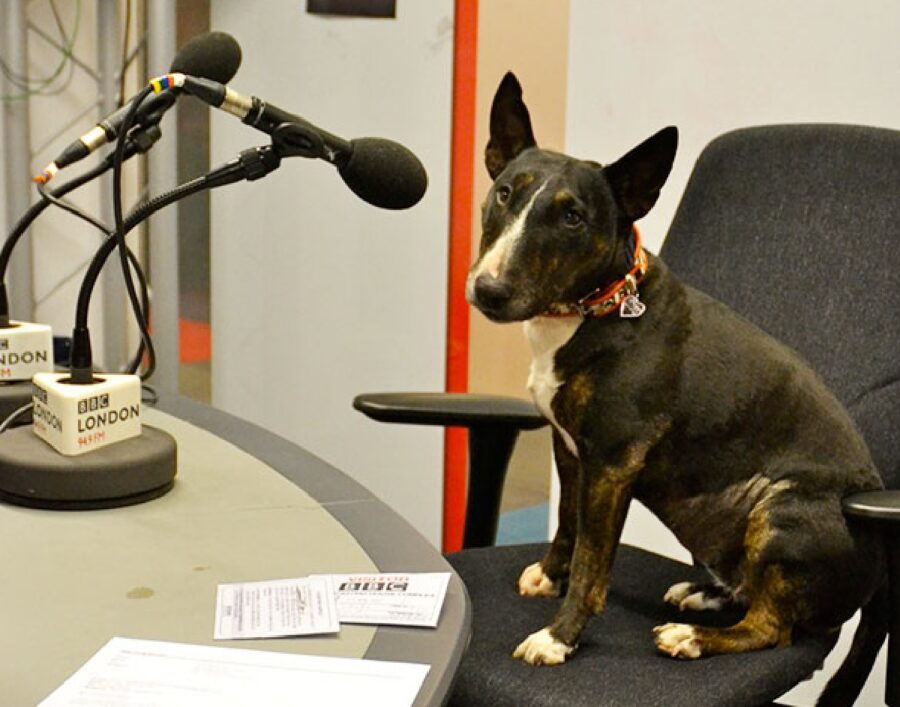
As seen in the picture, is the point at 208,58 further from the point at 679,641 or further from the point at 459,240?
the point at 459,240

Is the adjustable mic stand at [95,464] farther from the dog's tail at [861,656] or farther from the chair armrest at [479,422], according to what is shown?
the dog's tail at [861,656]

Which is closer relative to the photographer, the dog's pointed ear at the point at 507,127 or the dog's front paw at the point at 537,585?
the dog's pointed ear at the point at 507,127

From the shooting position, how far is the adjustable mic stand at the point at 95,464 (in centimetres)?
117

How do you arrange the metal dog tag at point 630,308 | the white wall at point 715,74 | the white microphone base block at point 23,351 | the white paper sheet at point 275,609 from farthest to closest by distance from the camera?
1. the white wall at point 715,74
2. the white microphone base block at point 23,351
3. the metal dog tag at point 630,308
4. the white paper sheet at point 275,609

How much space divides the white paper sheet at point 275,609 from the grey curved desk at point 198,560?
1cm

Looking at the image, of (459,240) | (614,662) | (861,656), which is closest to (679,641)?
(614,662)

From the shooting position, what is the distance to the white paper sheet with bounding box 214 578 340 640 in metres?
0.96

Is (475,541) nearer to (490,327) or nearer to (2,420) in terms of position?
(2,420)

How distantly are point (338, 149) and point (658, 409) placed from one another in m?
0.48

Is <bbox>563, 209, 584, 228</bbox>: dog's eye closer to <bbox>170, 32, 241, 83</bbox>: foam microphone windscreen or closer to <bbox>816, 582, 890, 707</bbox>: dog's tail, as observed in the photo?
<bbox>170, 32, 241, 83</bbox>: foam microphone windscreen

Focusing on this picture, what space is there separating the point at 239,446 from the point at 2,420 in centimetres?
28

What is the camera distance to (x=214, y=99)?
3.75 ft

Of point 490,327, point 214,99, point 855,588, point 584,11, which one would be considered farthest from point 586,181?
point 490,327

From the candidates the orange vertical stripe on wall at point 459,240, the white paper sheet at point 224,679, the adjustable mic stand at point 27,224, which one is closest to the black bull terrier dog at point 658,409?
the adjustable mic stand at point 27,224
